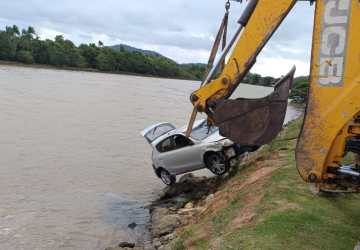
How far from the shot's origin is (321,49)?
6.64m

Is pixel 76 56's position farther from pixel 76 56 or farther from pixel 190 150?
pixel 190 150

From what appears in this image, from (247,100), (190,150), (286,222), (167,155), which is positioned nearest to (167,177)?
(167,155)

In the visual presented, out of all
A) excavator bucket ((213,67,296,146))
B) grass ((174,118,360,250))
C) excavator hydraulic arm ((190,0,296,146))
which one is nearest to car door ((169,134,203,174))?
grass ((174,118,360,250))

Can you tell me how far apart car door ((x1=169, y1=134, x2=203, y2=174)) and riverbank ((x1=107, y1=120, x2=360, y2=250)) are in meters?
1.71

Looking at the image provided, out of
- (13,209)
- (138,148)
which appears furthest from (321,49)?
(138,148)

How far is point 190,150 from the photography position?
55.7 ft

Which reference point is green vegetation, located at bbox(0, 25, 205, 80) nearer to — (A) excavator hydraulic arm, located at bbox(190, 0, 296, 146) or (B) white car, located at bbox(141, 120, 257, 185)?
(B) white car, located at bbox(141, 120, 257, 185)

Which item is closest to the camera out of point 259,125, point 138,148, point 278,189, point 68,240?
point 259,125

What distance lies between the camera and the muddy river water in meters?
14.5

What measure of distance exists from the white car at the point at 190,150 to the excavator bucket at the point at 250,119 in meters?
5.74

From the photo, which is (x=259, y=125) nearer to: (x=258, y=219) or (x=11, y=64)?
(x=258, y=219)

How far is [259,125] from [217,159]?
7178mm

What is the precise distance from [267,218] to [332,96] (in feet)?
10.5

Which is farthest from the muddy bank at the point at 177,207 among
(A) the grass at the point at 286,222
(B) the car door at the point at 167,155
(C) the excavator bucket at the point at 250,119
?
(C) the excavator bucket at the point at 250,119
